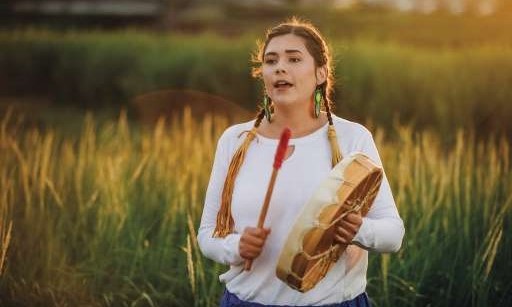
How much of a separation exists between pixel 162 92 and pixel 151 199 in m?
9.11

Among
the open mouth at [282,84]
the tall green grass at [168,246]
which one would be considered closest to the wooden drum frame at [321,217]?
the open mouth at [282,84]

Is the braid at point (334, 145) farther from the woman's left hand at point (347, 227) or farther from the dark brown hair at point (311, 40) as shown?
the woman's left hand at point (347, 227)

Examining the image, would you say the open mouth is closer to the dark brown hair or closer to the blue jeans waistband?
the dark brown hair

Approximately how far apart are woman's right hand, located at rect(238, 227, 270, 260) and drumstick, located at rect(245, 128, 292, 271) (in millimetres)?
20

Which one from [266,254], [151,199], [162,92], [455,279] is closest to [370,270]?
[455,279]

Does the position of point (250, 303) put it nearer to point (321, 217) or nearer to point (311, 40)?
point (321, 217)

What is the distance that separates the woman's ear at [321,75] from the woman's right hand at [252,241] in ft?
1.76

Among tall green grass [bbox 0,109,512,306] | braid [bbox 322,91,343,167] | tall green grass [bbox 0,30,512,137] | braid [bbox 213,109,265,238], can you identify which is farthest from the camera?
tall green grass [bbox 0,30,512,137]

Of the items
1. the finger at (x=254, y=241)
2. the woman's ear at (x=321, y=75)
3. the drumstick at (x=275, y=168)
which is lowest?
the finger at (x=254, y=241)

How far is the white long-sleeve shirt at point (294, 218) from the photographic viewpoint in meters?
2.46

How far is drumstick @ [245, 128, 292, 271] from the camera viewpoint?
85.1 inches

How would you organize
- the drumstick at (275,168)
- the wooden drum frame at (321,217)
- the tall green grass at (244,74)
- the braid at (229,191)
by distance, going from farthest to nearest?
the tall green grass at (244,74) → the braid at (229,191) → the wooden drum frame at (321,217) → the drumstick at (275,168)

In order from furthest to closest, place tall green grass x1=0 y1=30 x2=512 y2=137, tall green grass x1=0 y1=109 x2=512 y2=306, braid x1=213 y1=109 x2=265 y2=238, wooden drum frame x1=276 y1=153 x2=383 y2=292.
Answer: tall green grass x1=0 y1=30 x2=512 y2=137
tall green grass x1=0 y1=109 x2=512 y2=306
braid x1=213 y1=109 x2=265 y2=238
wooden drum frame x1=276 y1=153 x2=383 y2=292

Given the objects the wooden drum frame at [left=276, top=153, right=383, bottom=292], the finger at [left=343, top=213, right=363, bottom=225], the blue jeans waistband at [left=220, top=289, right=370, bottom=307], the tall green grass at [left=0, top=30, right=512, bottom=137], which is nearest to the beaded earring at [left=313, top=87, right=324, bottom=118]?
the wooden drum frame at [left=276, top=153, right=383, bottom=292]
